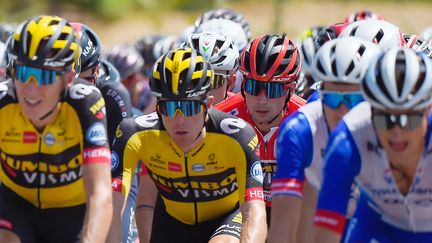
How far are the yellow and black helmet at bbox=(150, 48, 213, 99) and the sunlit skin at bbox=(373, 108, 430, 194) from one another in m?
1.75

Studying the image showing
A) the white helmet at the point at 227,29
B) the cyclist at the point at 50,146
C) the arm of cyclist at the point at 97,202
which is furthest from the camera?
the white helmet at the point at 227,29

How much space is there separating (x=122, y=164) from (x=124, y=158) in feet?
0.15

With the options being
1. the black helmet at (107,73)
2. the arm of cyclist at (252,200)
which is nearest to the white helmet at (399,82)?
the arm of cyclist at (252,200)

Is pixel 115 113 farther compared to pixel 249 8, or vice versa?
pixel 249 8

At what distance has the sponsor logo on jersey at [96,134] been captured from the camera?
6605mm

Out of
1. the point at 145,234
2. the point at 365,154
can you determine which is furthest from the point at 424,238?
the point at 145,234

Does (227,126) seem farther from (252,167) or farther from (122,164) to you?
(122,164)

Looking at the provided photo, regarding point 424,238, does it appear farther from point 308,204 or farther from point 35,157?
point 35,157

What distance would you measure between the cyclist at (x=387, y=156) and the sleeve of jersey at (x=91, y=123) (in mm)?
1400

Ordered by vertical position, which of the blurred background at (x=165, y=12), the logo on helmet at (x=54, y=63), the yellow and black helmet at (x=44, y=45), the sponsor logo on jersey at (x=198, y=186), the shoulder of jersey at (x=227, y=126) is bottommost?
the blurred background at (x=165, y=12)

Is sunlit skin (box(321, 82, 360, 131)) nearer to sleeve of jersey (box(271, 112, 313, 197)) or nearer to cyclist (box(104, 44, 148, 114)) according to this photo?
sleeve of jersey (box(271, 112, 313, 197))

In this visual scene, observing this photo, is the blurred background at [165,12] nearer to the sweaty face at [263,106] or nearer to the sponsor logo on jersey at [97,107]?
the sweaty face at [263,106]

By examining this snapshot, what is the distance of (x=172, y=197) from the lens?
812 centimetres

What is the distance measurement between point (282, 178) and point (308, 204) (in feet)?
2.69
